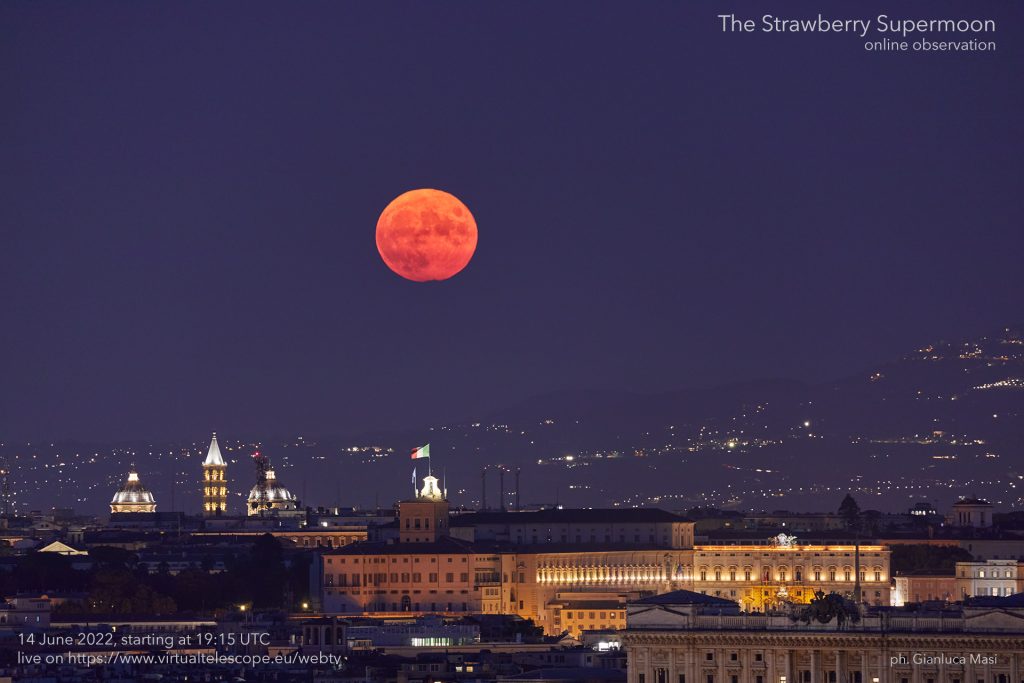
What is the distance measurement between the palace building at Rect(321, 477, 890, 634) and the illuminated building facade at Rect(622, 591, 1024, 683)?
76049mm

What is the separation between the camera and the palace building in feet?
553

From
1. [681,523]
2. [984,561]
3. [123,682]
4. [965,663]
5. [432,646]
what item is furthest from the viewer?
[681,523]

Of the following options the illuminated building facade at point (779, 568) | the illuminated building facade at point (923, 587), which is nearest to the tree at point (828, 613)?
the illuminated building facade at point (923, 587)

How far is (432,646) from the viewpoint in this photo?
12838 centimetres

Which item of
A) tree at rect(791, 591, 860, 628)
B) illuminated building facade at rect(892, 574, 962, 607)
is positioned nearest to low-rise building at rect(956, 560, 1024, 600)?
illuminated building facade at rect(892, 574, 962, 607)

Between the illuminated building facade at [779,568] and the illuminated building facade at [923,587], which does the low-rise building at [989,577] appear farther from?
the illuminated building facade at [779,568]

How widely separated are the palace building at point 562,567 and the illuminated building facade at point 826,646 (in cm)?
7605

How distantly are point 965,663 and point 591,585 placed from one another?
97.8 meters

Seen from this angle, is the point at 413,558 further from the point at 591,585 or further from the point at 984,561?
the point at 984,561

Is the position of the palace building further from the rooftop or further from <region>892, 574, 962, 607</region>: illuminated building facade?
<region>892, 574, 962, 607</region>: illuminated building facade

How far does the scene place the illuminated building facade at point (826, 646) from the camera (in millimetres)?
77125

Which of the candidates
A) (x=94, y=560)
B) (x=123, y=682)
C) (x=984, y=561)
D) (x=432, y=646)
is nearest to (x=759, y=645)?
(x=123, y=682)

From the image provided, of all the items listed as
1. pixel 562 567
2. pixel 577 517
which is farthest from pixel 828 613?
pixel 577 517

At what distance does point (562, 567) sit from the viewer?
175125 mm
